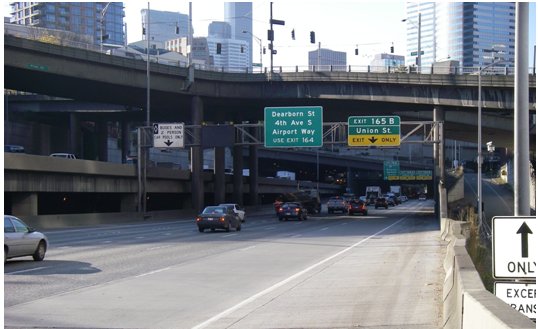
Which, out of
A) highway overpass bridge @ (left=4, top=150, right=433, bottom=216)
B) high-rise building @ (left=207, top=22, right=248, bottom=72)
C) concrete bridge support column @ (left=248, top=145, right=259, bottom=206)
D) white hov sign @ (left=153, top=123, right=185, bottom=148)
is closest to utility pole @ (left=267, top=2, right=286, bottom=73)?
white hov sign @ (left=153, top=123, right=185, bottom=148)

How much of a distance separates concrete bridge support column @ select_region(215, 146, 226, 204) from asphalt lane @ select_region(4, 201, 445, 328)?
42.9 meters

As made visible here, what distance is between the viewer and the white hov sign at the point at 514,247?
293 inches

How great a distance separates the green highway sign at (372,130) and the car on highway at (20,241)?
1308 inches

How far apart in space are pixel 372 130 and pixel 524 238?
44.0 m

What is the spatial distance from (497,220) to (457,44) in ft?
322

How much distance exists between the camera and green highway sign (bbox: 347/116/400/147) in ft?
165

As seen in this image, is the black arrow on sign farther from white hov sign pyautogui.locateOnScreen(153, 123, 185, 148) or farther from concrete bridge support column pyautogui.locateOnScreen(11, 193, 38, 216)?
white hov sign pyautogui.locateOnScreen(153, 123, 185, 148)

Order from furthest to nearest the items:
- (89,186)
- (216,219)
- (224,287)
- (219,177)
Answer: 1. (219,177)
2. (89,186)
3. (216,219)
4. (224,287)

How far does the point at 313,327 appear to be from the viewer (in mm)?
10305

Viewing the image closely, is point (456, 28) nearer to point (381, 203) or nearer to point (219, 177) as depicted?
point (381, 203)

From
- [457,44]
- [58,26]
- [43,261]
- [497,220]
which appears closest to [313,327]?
[497,220]

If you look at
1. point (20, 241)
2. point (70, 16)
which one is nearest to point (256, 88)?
point (20, 241)

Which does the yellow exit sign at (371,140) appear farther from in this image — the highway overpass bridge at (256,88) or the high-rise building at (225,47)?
the high-rise building at (225,47)

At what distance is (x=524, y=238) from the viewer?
24.5ft
